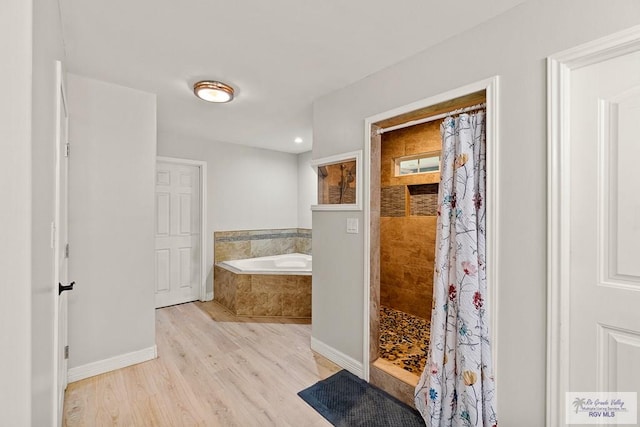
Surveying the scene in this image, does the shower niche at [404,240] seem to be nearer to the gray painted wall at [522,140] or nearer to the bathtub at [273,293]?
the gray painted wall at [522,140]

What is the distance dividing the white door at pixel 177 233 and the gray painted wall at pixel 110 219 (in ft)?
4.95

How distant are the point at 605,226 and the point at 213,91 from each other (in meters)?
2.63

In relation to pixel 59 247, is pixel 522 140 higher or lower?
higher

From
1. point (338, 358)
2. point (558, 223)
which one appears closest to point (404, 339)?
point (338, 358)

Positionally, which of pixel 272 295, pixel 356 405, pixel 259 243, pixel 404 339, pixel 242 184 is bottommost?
pixel 356 405

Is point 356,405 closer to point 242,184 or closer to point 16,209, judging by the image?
point 16,209

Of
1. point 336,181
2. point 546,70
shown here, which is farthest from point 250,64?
point 546,70

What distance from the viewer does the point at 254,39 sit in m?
1.83

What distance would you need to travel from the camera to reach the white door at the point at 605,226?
4.05 ft

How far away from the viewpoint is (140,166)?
249cm

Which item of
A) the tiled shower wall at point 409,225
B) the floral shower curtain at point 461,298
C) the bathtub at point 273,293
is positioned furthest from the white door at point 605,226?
the bathtub at point 273,293

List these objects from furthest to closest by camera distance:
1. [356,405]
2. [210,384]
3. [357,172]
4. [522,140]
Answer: [357,172] → [210,384] → [356,405] → [522,140]

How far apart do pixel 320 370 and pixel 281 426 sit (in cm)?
68

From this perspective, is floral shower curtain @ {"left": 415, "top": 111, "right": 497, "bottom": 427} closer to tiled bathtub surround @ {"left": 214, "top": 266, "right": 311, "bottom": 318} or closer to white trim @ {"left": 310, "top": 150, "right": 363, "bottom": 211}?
white trim @ {"left": 310, "top": 150, "right": 363, "bottom": 211}
